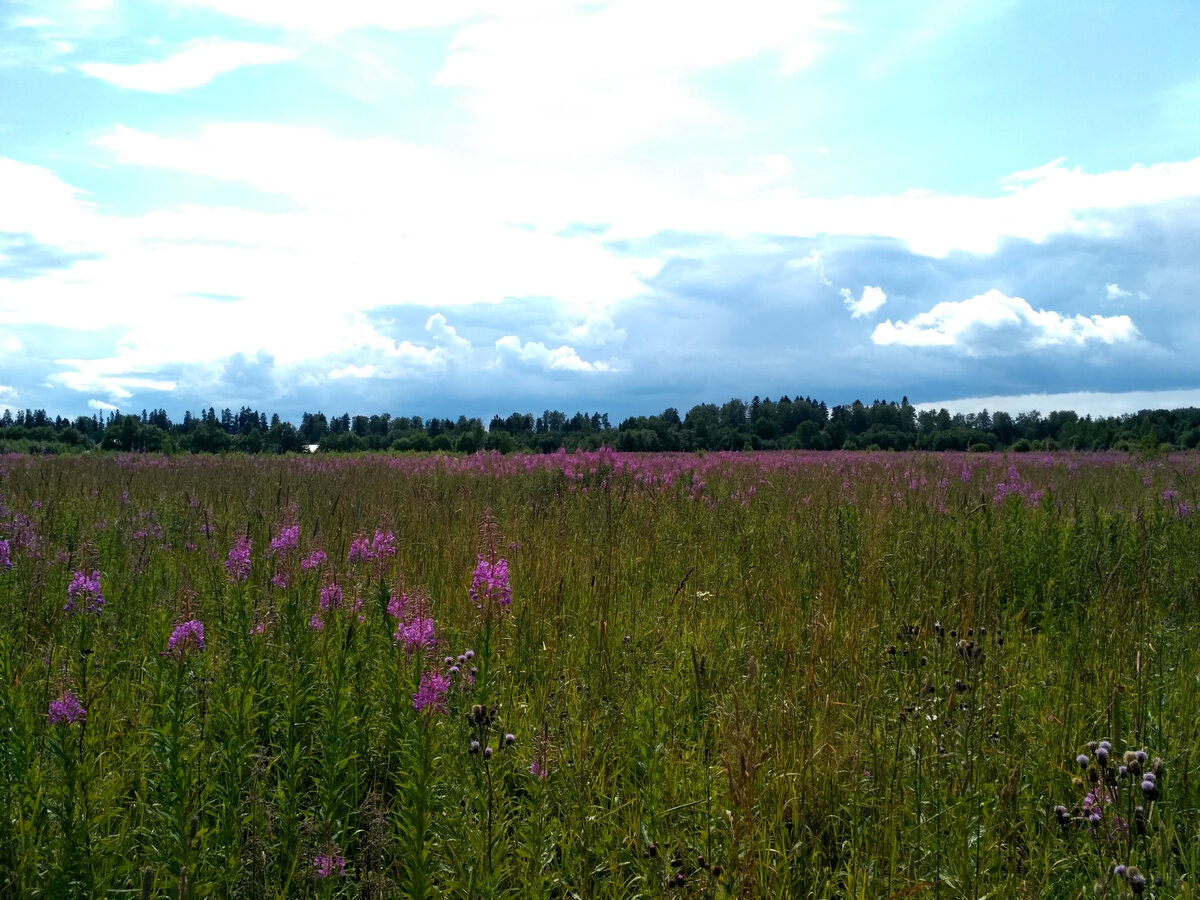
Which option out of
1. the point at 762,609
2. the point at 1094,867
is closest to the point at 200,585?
the point at 762,609

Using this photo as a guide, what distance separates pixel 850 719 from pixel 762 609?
152 cm

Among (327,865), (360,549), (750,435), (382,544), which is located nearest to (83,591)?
(360,549)

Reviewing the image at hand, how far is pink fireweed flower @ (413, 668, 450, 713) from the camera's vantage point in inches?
95.0

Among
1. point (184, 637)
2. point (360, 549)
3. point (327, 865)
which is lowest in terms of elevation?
point (327, 865)

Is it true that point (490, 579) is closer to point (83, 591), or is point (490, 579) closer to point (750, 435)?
point (83, 591)

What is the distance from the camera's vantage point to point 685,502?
9281 millimetres

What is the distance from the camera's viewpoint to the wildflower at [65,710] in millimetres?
2420

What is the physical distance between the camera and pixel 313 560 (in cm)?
431

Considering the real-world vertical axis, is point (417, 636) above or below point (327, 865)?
above

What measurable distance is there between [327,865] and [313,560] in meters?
2.55

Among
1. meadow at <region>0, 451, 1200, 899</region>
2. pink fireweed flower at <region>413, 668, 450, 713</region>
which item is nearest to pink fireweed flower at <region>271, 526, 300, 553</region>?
meadow at <region>0, 451, 1200, 899</region>

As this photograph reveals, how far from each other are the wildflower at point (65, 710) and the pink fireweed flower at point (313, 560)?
5.66ft

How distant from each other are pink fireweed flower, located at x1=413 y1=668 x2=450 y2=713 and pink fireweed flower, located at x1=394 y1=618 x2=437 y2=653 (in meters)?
0.15

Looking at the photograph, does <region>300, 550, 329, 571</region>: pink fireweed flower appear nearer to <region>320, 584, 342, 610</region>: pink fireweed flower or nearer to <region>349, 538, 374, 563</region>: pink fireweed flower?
<region>349, 538, 374, 563</region>: pink fireweed flower
